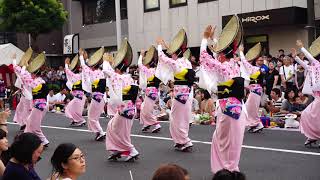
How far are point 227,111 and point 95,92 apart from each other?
5397 mm

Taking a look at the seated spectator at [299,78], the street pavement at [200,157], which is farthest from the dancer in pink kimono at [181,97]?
the seated spectator at [299,78]

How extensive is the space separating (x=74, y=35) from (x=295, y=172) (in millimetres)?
24164

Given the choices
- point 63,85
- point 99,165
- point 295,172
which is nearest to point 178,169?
point 295,172

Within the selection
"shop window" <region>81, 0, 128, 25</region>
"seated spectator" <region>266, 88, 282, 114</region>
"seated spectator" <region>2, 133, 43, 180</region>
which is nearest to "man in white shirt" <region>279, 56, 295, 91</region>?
"seated spectator" <region>266, 88, 282, 114</region>

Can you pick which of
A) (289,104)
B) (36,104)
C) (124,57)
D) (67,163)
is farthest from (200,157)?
(67,163)

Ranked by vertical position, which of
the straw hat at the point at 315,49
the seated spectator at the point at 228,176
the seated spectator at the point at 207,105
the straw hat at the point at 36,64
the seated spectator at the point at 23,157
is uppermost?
the straw hat at the point at 315,49

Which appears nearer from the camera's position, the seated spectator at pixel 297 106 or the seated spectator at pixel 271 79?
the seated spectator at pixel 297 106

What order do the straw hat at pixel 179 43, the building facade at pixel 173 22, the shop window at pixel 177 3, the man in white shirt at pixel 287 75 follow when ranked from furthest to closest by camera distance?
1. the shop window at pixel 177 3
2. the building facade at pixel 173 22
3. the man in white shirt at pixel 287 75
4. the straw hat at pixel 179 43

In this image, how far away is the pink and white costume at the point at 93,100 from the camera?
11.8 metres

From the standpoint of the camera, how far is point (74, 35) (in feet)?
98.9

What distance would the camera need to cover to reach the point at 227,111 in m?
7.18

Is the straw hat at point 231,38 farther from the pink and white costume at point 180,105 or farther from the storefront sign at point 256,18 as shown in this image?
the storefront sign at point 256,18

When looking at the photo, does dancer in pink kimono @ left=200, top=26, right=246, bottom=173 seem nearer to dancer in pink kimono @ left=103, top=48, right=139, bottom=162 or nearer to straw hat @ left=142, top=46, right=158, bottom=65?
dancer in pink kimono @ left=103, top=48, right=139, bottom=162

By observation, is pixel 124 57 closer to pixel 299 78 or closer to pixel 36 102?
pixel 36 102
